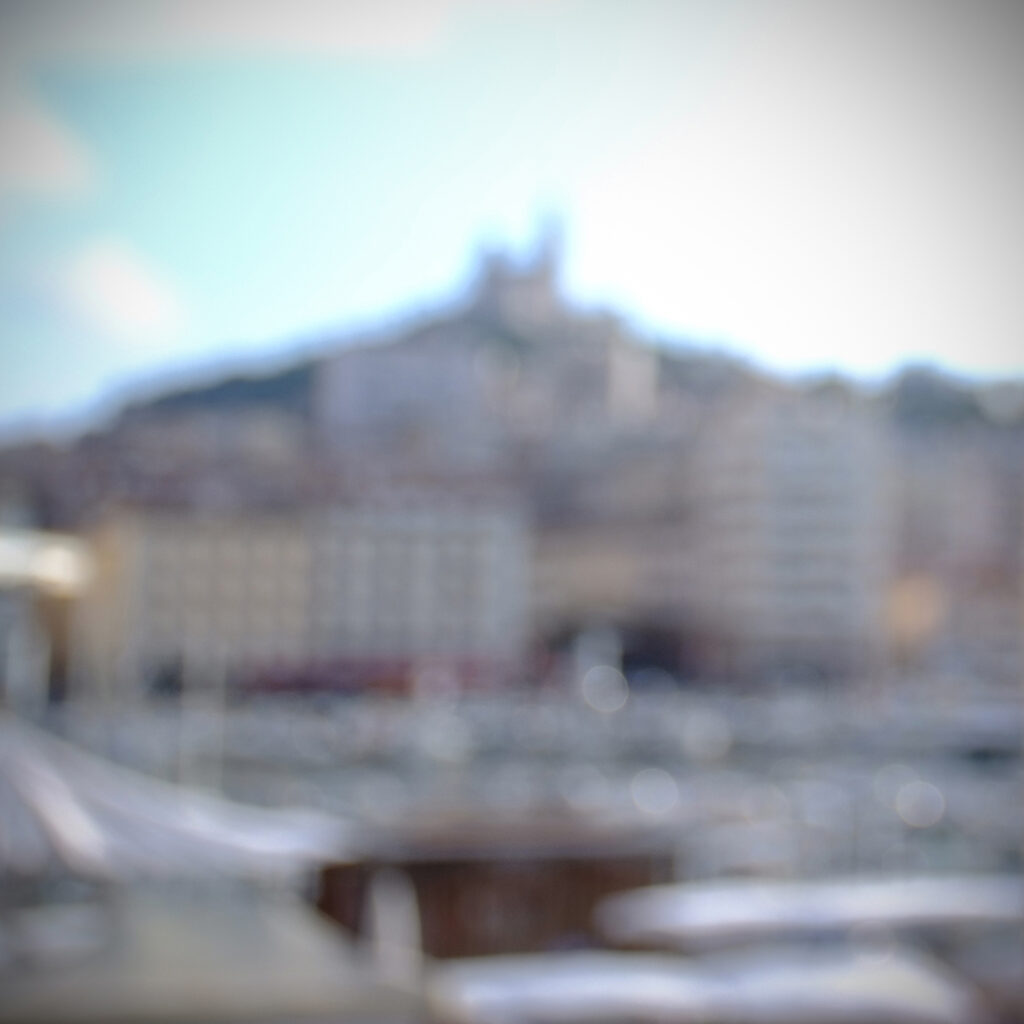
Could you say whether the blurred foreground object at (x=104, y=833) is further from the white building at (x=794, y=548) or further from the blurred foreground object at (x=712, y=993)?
the white building at (x=794, y=548)

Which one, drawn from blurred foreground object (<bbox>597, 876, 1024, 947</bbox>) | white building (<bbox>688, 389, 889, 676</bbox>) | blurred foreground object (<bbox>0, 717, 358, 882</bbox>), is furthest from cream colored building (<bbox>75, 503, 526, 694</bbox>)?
blurred foreground object (<bbox>597, 876, 1024, 947</bbox>)

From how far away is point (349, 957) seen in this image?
120cm

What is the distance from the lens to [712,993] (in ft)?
3.91

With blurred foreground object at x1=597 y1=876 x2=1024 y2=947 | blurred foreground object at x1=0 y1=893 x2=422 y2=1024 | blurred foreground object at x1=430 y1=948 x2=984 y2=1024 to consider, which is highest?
blurred foreground object at x1=0 y1=893 x2=422 y2=1024

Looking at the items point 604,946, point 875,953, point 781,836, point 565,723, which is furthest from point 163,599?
point 875,953

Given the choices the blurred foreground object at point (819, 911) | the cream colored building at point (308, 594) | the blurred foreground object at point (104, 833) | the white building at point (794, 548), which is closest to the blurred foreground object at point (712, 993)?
the blurred foreground object at point (819, 911)

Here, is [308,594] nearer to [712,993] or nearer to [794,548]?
[794,548]

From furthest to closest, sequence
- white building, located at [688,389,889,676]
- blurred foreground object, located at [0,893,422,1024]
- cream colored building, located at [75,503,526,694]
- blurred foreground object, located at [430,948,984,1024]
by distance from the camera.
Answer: white building, located at [688,389,889,676], cream colored building, located at [75,503,526,694], blurred foreground object, located at [430,948,984,1024], blurred foreground object, located at [0,893,422,1024]

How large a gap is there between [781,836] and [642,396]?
13284 mm

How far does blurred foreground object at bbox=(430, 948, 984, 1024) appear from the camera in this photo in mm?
1139

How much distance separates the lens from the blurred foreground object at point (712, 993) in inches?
44.8

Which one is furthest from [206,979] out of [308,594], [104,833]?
[308,594]

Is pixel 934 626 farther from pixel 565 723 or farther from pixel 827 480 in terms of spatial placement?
pixel 565 723

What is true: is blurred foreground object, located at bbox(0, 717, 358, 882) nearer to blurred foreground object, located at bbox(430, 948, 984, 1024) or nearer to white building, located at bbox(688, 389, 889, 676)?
blurred foreground object, located at bbox(430, 948, 984, 1024)
